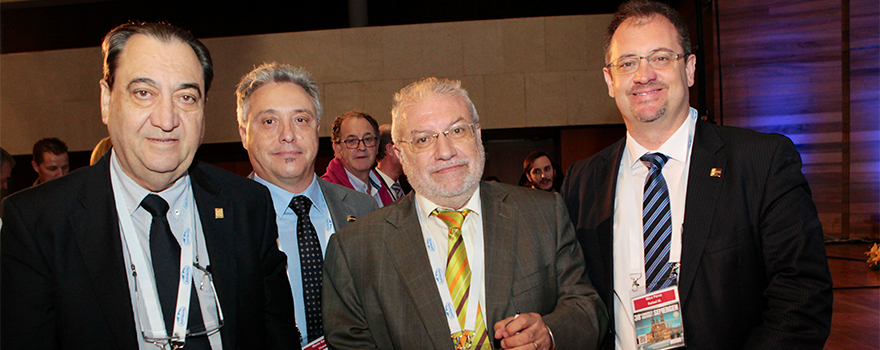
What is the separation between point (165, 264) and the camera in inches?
62.9

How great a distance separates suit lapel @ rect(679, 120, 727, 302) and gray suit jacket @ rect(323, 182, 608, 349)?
1.11 ft

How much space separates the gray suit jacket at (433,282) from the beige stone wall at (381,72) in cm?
663

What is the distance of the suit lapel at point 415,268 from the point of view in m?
1.77

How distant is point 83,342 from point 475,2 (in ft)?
28.8

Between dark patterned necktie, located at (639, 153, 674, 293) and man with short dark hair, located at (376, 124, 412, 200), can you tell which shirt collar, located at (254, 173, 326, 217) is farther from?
man with short dark hair, located at (376, 124, 412, 200)

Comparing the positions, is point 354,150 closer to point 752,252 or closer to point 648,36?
point 648,36

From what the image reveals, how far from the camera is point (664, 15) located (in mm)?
2020

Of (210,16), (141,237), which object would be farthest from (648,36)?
(210,16)

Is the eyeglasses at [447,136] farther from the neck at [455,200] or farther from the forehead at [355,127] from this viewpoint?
the forehead at [355,127]

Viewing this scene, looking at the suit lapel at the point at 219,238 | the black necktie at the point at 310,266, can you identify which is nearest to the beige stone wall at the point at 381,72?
the black necktie at the point at 310,266

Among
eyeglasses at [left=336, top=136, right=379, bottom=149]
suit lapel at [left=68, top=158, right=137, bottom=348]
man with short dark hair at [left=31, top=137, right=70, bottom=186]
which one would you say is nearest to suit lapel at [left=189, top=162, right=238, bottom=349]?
suit lapel at [left=68, top=158, right=137, bottom=348]

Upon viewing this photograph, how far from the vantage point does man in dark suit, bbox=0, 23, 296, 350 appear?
1421mm

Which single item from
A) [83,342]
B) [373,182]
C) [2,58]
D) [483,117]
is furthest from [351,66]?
[83,342]

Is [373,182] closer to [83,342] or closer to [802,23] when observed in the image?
[83,342]
